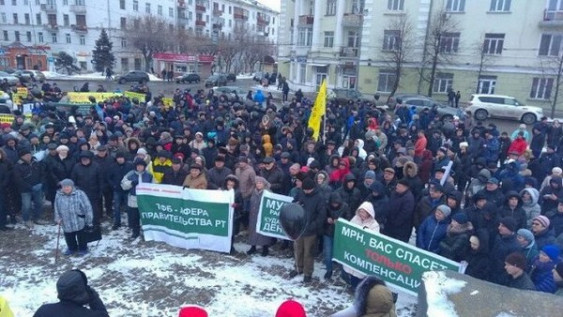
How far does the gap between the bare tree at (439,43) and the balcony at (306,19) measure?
40.1 ft

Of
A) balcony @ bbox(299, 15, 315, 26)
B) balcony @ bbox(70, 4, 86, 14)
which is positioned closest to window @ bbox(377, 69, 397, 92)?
balcony @ bbox(299, 15, 315, 26)

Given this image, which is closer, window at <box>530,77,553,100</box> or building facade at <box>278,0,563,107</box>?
window at <box>530,77,553,100</box>

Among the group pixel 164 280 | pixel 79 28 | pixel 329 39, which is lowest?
pixel 164 280

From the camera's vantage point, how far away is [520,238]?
4.86m

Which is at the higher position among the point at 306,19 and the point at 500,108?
the point at 306,19

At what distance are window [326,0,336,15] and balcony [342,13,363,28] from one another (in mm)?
1585

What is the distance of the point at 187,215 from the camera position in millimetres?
6992

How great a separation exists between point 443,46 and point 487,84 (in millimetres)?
4582

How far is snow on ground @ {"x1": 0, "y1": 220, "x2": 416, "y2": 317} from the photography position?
551cm

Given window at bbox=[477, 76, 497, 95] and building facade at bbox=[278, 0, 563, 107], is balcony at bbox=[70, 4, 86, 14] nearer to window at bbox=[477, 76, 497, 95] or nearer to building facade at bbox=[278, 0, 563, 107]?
building facade at bbox=[278, 0, 563, 107]

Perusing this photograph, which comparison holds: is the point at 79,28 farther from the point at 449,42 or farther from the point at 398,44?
the point at 449,42

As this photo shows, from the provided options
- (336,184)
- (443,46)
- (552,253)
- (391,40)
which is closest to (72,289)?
(552,253)

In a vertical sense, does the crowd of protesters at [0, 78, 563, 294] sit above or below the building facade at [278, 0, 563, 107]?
below

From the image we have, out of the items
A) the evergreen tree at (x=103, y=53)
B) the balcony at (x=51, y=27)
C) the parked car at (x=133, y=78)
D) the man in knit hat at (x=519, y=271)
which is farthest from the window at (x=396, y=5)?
the balcony at (x=51, y=27)
